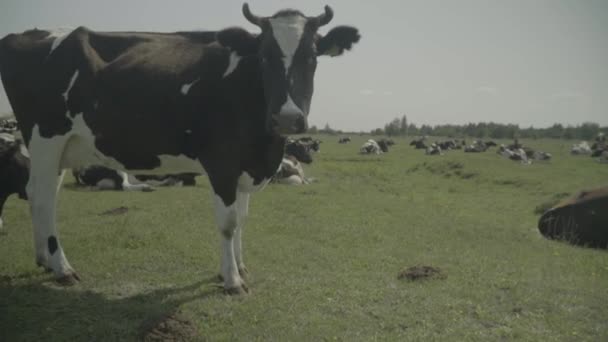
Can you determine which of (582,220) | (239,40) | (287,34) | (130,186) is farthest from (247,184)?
(130,186)

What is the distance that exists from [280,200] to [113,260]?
7141 millimetres

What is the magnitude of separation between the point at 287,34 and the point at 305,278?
3.48m

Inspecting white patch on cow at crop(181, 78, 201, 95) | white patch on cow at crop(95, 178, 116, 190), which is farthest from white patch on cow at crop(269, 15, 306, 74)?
white patch on cow at crop(95, 178, 116, 190)

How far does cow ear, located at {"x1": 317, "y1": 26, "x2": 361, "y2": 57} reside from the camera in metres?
6.05

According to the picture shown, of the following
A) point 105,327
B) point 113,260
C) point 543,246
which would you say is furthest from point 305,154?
point 105,327

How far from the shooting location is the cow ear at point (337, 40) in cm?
605

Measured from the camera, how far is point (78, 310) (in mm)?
5254

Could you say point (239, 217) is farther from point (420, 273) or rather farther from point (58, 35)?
point (58, 35)

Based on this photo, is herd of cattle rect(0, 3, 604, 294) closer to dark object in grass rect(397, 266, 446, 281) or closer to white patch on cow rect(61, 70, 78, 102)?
white patch on cow rect(61, 70, 78, 102)

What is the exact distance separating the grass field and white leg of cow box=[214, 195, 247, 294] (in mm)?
258

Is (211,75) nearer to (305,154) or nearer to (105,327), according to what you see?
(105,327)

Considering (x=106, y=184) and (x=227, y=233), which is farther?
(x=106, y=184)

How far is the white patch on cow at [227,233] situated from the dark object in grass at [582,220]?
726 cm

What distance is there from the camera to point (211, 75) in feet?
19.5
